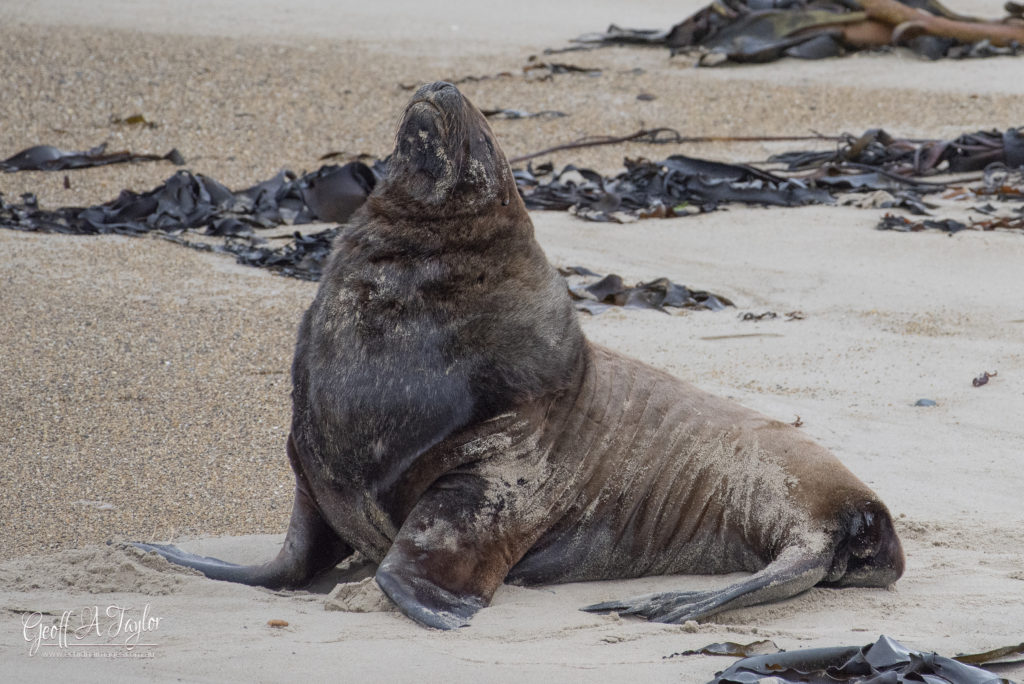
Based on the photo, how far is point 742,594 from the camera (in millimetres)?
3746

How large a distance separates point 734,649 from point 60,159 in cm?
917

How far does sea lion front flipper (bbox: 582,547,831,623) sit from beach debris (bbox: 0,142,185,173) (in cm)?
842

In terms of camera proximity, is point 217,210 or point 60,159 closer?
point 217,210

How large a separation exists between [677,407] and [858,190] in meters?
5.83

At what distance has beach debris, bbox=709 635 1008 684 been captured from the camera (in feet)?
9.39

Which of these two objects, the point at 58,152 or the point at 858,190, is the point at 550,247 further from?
the point at 58,152

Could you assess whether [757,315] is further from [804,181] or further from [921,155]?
[921,155]

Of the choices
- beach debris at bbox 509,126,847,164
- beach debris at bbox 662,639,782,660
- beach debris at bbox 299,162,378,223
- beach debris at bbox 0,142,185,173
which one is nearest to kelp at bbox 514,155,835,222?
beach debris at bbox 299,162,378,223

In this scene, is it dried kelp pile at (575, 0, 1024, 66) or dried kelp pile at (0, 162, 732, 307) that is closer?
dried kelp pile at (0, 162, 732, 307)

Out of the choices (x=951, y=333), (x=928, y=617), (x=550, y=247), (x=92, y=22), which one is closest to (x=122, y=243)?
(x=550, y=247)

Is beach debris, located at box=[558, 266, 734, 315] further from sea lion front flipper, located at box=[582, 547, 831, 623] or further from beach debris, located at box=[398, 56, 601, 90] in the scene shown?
beach debris, located at box=[398, 56, 601, 90]

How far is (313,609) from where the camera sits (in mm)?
3590

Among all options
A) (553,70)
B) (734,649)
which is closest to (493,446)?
(734,649)

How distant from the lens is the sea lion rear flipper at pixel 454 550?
139 inches
